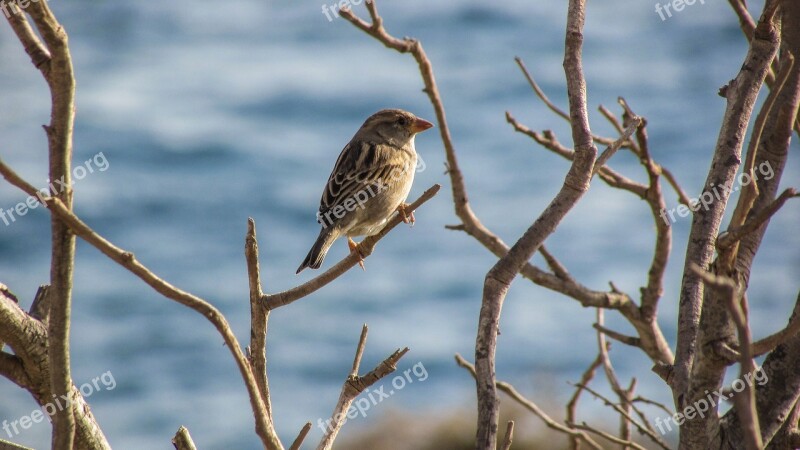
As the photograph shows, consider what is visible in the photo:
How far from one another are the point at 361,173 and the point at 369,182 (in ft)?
0.44

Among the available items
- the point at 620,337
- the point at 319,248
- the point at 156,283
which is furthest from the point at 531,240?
the point at 319,248

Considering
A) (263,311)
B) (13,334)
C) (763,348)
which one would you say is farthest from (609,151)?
(13,334)

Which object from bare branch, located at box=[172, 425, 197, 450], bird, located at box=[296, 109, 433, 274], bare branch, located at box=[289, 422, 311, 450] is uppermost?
bird, located at box=[296, 109, 433, 274]

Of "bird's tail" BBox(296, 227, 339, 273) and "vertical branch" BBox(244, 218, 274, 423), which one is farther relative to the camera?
"bird's tail" BBox(296, 227, 339, 273)

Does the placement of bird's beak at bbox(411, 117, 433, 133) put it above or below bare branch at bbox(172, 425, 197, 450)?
above

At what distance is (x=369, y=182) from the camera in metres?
5.05

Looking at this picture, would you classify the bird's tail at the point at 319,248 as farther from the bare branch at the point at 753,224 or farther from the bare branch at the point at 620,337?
the bare branch at the point at 753,224

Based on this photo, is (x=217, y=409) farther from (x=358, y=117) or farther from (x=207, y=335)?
(x=358, y=117)

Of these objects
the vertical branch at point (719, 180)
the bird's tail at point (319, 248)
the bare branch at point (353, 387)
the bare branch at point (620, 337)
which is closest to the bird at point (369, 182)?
the bird's tail at point (319, 248)

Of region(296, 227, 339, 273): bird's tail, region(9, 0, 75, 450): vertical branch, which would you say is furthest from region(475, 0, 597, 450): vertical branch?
region(296, 227, 339, 273): bird's tail

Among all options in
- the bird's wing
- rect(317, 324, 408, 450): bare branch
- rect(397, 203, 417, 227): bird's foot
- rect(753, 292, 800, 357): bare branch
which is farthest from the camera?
the bird's wing

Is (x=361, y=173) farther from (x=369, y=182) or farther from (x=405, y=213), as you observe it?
(x=405, y=213)

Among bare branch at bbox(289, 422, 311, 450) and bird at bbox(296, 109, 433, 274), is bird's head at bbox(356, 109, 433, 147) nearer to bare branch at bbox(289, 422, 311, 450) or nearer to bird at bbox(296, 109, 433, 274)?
bird at bbox(296, 109, 433, 274)

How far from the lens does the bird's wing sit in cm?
503
